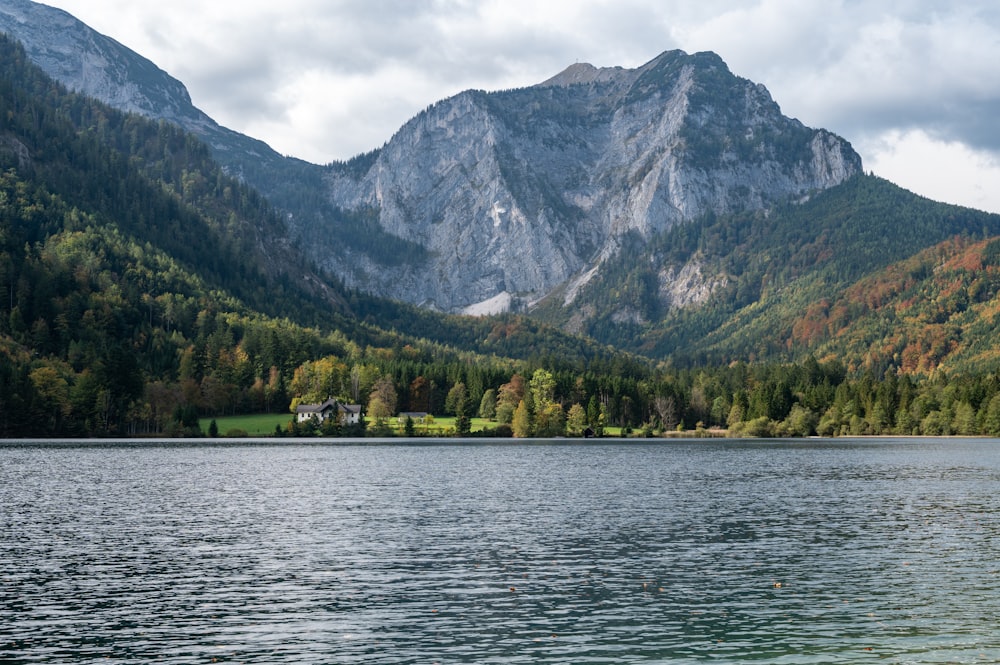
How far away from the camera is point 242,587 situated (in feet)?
162

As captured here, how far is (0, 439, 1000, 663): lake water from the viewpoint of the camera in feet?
125

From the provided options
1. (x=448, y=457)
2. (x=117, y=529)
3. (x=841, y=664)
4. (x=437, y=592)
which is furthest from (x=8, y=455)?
(x=841, y=664)

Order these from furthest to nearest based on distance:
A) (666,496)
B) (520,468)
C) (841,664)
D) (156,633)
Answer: (520,468)
(666,496)
(156,633)
(841,664)

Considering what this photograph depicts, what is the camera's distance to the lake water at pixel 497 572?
125ft

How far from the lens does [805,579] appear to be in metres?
52.2

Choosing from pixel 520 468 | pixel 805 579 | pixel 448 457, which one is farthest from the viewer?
pixel 448 457

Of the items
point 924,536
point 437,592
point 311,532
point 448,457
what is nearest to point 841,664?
point 437,592

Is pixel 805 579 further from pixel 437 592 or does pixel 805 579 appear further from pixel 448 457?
pixel 448 457

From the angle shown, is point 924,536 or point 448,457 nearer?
point 924,536

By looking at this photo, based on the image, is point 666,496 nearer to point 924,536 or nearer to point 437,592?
point 924,536

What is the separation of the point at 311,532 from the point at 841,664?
44.2 m

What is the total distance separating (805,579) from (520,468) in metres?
92.8

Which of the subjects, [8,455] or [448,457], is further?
[448,457]

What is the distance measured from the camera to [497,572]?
54.1 m
